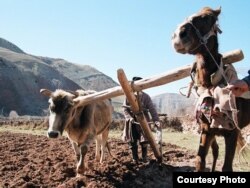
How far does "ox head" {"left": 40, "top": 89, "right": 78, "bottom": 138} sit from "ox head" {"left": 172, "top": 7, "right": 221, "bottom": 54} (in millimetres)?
3679

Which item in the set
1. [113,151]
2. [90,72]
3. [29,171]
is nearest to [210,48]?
[29,171]

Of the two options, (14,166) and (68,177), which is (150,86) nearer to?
(68,177)

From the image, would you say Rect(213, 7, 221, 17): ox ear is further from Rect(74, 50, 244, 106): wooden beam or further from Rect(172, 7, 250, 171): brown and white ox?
Rect(74, 50, 244, 106): wooden beam

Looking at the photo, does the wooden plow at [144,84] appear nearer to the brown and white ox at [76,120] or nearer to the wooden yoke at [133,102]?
the wooden yoke at [133,102]

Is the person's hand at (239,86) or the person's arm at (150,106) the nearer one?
the person's hand at (239,86)

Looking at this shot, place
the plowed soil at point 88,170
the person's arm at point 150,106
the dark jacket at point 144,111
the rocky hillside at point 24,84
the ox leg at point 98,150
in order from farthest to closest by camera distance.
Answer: the rocky hillside at point 24,84
the ox leg at point 98,150
the dark jacket at point 144,111
the person's arm at point 150,106
the plowed soil at point 88,170

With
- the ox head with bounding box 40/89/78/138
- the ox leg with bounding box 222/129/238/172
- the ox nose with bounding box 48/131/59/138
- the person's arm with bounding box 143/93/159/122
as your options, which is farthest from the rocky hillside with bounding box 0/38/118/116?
the ox leg with bounding box 222/129/238/172

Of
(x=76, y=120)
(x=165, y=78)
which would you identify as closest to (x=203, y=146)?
(x=165, y=78)

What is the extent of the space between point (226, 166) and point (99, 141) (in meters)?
6.46

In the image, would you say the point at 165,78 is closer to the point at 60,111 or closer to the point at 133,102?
the point at 133,102

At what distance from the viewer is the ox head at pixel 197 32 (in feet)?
18.7

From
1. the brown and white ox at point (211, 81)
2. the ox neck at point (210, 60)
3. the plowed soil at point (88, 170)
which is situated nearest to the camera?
the brown and white ox at point (211, 81)

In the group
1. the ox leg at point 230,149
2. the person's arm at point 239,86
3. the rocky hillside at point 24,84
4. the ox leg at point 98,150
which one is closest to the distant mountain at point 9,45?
the rocky hillside at point 24,84

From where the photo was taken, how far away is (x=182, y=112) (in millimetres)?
33250
